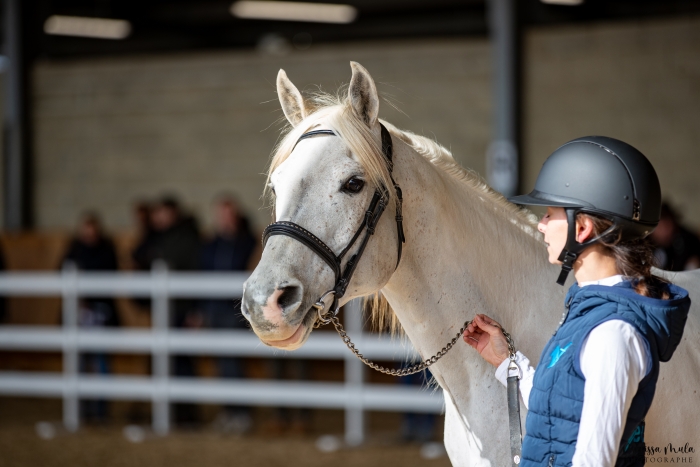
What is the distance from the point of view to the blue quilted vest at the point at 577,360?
49.4 inches

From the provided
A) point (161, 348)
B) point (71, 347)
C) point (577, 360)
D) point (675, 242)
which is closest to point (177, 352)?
point (161, 348)

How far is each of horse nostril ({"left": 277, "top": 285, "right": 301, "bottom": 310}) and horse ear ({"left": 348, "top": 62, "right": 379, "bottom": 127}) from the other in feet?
1.57

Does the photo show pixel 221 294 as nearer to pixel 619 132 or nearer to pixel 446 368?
pixel 446 368

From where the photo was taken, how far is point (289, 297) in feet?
5.54

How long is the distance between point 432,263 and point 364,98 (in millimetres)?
448

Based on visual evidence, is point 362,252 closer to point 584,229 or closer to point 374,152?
point 374,152

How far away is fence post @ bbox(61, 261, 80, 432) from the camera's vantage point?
6.23 metres

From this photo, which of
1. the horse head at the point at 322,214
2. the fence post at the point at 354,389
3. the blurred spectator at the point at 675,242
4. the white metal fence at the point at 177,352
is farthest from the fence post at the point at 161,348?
the horse head at the point at 322,214

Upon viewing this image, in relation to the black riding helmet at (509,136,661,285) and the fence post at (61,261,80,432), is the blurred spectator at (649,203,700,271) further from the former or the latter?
the fence post at (61,261,80,432)

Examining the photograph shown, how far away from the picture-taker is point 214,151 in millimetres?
10227

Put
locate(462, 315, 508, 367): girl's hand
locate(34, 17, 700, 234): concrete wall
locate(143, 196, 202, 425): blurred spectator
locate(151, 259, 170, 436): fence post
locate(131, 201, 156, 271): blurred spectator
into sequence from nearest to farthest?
locate(462, 315, 508, 367): girl's hand, locate(151, 259, 170, 436): fence post, locate(143, 196, 202, 425): blurred spectator, locate(131, 201, 156, 271): blurred spectator, locate(34, 17, 700, 234): concrete wall

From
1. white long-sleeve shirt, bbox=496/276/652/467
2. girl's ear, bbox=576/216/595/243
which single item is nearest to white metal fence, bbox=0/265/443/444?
girl's ear, bbox=576/216/595/243

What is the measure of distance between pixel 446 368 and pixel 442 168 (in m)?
0.54

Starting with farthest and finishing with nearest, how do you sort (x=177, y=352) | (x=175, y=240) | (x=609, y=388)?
(x=175, y=240) < (x=177, y=352) < (x=609, y=388)
